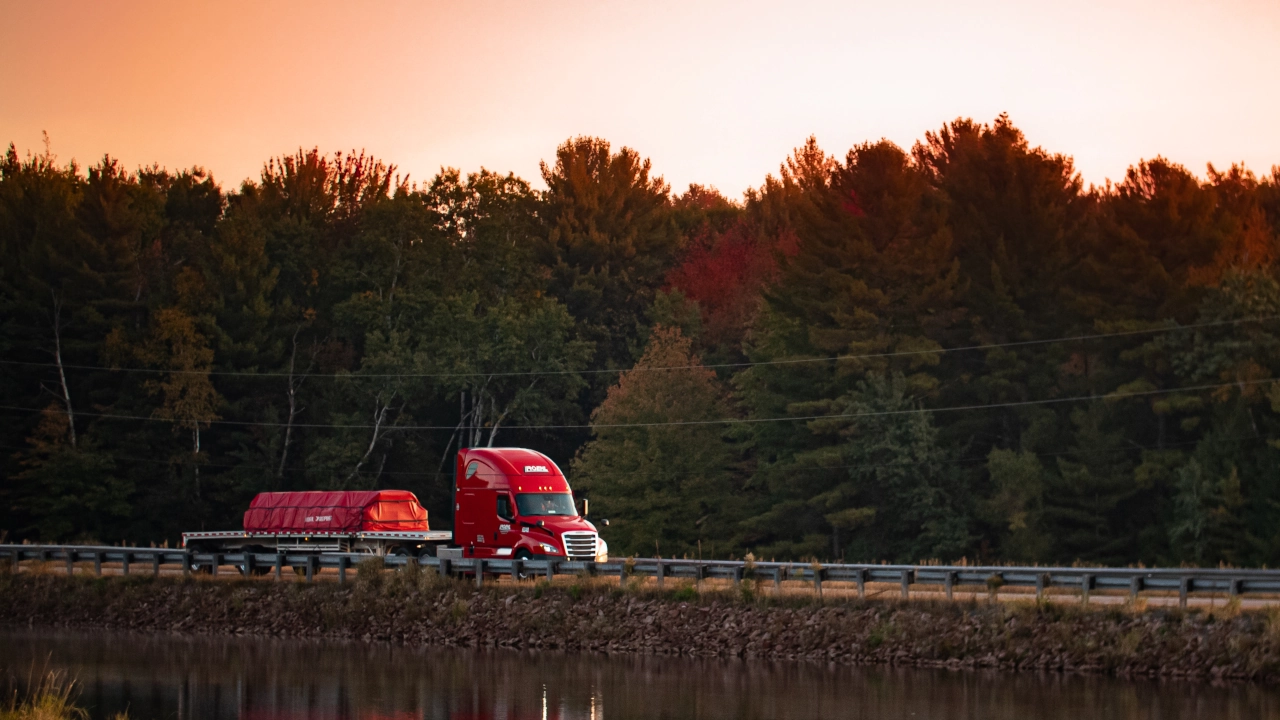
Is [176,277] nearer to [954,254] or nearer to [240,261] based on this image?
[240,261]

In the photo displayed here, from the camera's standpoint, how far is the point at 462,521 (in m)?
42.0

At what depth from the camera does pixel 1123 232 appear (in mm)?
60188

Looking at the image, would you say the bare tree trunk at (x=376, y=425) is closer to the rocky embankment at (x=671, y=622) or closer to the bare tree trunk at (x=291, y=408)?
the bare tree trunk at (x=291, y=408)

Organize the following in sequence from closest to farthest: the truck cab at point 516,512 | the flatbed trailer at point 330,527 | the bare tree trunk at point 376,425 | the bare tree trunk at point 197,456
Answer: the truck cab at point 516,512, the flatbed trailer at point 330,527, the bare tree trunk at point 197,456, the bare tree trunk at point 376,425

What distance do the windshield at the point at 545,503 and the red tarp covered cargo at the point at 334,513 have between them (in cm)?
591

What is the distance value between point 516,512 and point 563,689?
13.7m

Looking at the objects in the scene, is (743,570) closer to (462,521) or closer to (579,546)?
(579,546)

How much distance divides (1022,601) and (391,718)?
13.4 m

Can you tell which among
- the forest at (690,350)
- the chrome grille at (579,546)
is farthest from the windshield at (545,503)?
the forest at (690,350)

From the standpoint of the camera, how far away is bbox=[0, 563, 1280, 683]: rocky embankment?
27.6 metres

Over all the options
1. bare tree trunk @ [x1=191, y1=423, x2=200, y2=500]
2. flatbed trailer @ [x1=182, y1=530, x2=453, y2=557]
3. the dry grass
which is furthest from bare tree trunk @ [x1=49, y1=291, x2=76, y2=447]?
the dry grass

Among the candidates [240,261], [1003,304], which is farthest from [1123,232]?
[240,261]

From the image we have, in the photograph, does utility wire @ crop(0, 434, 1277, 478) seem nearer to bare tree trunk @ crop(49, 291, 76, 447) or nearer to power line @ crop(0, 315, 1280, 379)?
bare tree trunk @ crop(49, 291, 76, 447)

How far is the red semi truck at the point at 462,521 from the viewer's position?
133 ft
